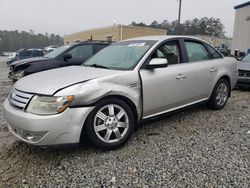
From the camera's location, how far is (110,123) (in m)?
2.89

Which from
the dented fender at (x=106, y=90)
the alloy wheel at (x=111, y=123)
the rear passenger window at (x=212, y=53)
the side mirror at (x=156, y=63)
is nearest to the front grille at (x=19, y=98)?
the dented fender at (x=106, y=90)

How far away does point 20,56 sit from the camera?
52.7 feet

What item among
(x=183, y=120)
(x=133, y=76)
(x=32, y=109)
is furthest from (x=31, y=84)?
(x=183, y=120)

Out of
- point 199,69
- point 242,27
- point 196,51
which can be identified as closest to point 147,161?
point 199,69

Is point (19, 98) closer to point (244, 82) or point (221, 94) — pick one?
point (221, 94)

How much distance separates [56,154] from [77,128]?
574mm

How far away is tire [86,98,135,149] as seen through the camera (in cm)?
275

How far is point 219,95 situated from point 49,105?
355cm

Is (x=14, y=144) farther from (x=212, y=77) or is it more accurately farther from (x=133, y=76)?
(x=212, y=77)

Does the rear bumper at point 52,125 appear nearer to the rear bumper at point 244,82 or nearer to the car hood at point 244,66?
the rear bumper at point 244,82

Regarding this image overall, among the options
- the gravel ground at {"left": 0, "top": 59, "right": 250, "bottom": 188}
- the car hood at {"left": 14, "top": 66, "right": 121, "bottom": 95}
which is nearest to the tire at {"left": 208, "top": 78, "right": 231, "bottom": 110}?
the gravel ground at {"left": 0, "top": 59, "right": 250, "bottom": 188}

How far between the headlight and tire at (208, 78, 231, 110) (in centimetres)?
310

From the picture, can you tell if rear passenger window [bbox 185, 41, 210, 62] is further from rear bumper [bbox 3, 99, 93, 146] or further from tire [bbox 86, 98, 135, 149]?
rear bumper [bbox 3, 99, 93, 146]

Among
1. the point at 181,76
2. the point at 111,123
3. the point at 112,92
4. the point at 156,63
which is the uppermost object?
the point at 156,63
